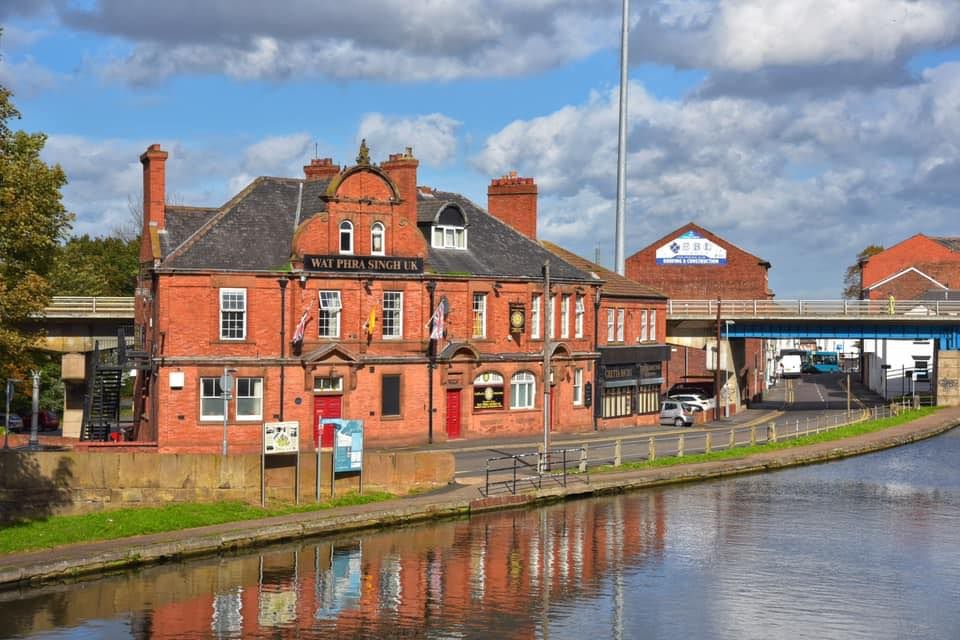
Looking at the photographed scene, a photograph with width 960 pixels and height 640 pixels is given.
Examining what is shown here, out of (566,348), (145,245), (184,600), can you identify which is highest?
(145,245)

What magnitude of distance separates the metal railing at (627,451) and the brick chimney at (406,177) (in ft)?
41.6

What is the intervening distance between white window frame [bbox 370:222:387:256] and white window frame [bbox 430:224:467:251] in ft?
12.8

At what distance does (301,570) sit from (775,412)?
204 ft

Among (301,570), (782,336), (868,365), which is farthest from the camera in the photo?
(868,365)

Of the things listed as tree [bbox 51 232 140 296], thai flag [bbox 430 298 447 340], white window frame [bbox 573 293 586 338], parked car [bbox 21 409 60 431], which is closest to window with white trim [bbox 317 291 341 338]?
thai flag [bbox 430 298 447 340]

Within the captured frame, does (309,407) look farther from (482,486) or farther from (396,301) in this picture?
(482,486)

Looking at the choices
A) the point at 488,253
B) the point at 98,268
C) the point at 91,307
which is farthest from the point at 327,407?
the point at 98,268

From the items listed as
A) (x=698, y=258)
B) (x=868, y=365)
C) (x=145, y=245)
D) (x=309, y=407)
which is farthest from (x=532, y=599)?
(x=868, y=365)

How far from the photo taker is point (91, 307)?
7094 cm

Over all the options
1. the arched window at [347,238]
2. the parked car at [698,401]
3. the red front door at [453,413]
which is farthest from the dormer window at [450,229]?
the parked car at [698,401]

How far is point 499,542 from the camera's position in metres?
35.2

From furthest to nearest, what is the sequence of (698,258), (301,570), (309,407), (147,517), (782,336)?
(698,258) < (782,336) < (309,407) < (147,517) < (301,570)

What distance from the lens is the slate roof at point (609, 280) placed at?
68750 millimetres

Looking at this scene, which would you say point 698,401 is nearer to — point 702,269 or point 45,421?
point 702,269
